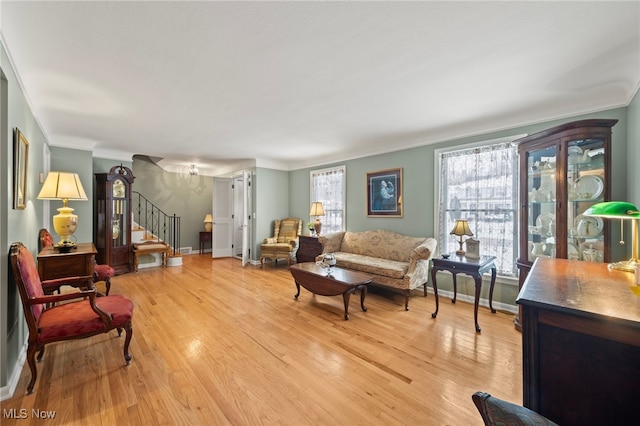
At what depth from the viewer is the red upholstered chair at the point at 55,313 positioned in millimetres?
1765

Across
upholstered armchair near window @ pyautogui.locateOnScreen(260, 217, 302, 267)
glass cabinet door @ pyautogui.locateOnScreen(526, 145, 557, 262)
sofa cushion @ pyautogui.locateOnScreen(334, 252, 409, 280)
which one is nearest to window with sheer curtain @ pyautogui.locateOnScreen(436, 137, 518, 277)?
glass cabinet door @ pyautogui.locateOnScreen(526, 145, 557, 262)

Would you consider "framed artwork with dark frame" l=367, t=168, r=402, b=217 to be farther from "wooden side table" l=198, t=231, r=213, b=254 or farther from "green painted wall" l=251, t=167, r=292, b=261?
"wooden side table" l=198, t=231, r=213, b=254

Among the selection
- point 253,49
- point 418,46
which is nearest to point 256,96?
point 253,49

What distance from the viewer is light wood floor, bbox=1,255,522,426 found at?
1.62 meters

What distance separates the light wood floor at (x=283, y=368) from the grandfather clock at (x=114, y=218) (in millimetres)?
2181

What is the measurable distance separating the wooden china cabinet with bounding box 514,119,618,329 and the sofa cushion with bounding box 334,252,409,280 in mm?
1291

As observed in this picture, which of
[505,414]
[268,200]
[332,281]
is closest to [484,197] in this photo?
[332,281]

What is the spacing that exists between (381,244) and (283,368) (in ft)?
8.53

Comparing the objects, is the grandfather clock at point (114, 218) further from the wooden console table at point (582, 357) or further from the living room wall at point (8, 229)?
the wooden console table at point (582, 357)

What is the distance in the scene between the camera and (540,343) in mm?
1036

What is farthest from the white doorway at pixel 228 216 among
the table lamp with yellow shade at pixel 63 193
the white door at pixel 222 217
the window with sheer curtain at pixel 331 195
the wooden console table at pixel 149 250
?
the table lamp with yellow shade at pixel 63 193

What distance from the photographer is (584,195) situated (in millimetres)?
2441

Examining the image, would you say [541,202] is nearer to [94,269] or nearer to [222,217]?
[94,269]

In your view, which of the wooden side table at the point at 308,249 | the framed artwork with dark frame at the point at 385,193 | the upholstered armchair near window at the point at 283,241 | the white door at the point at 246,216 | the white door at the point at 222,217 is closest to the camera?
the framed artwork with dark frame at the point at 385,193
